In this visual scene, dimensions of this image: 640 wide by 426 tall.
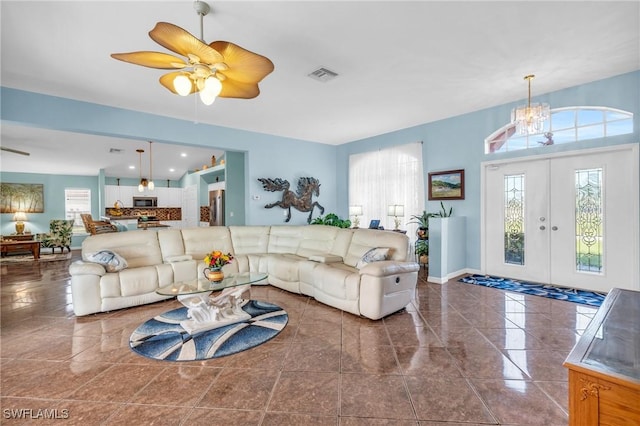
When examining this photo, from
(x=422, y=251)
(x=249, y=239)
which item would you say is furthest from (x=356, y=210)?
(x=249, y=239)

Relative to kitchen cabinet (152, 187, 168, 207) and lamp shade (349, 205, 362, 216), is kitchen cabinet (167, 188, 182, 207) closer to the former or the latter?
kitchen cabinet (152, 187, 168, 207)

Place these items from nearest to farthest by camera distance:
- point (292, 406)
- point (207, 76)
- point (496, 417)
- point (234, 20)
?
point (496, 417) → point (292, 406) → point (207, 76) → point (234, 20)

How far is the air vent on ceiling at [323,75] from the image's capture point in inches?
136

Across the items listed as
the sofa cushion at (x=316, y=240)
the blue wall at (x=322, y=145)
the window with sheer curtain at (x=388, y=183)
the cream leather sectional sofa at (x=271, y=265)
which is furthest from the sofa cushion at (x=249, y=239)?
the window with sheer curtain at (x=388, y=183)

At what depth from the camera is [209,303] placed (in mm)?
3096

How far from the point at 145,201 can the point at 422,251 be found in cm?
993

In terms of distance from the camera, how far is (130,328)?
3059 mm

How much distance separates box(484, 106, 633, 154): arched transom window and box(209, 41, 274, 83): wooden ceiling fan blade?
13.8 feet

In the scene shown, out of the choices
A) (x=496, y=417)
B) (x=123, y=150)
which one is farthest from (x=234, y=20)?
(x=123, y=150)

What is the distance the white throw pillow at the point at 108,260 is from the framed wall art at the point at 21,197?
864 centimetres

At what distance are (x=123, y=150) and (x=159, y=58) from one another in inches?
260

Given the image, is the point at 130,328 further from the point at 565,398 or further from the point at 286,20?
the point at 565,398

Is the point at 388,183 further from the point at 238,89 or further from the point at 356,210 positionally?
the point at 238,89

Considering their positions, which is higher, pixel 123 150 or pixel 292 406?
pixel 123 150
